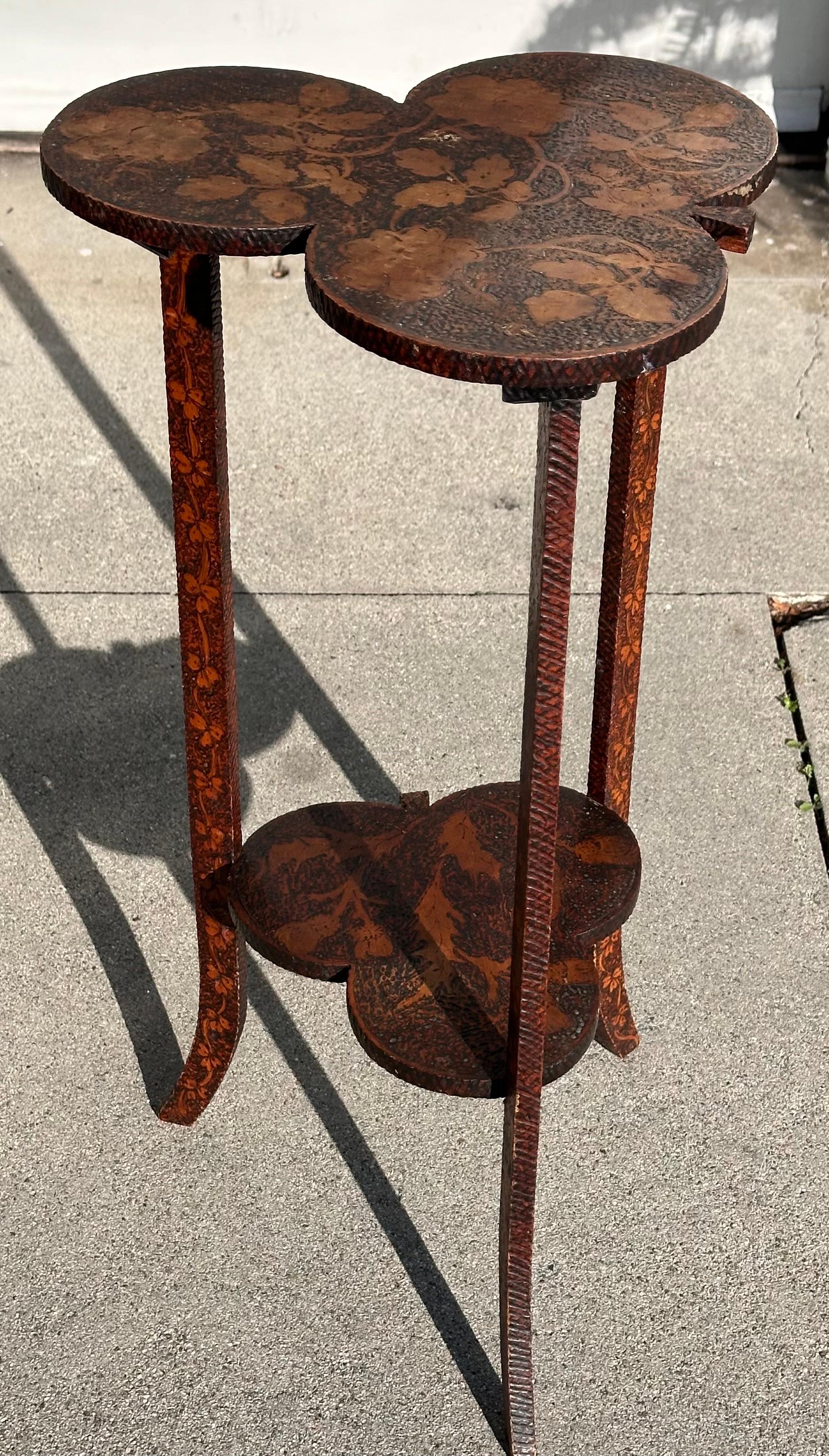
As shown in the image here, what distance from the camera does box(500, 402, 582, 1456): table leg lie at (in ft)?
5.79

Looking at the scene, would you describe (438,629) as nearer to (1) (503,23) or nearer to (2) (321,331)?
(2) (321,331)

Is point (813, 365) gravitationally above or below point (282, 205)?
below

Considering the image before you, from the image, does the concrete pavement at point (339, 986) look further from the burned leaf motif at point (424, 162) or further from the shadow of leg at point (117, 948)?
the burned leaf motif at point (424, 162)

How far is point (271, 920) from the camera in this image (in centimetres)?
237

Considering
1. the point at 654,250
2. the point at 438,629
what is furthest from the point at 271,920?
the point at 438,629

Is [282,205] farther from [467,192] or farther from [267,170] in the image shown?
[467,192]

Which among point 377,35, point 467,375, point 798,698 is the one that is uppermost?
point 467,375

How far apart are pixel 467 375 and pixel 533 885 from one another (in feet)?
2.03

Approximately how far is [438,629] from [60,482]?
1.00 meters

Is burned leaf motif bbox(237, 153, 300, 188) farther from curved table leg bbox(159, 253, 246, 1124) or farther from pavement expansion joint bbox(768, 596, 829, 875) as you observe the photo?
pavement expansion joint bbox(768, 596, 829, 875)

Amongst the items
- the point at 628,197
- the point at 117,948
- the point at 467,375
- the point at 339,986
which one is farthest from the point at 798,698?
the point at 467,375

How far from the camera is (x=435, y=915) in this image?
8.00ft

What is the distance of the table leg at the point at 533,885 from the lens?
5.79 feet

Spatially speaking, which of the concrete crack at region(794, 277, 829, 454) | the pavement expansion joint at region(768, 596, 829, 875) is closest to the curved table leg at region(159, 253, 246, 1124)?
the pavement expansion joint at region(768, 596, 829, 875)
